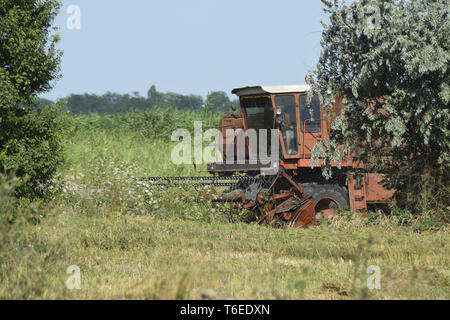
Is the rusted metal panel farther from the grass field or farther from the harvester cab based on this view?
the grass field

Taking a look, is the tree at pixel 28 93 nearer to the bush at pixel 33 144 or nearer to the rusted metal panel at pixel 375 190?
the bush at pixel 33 144

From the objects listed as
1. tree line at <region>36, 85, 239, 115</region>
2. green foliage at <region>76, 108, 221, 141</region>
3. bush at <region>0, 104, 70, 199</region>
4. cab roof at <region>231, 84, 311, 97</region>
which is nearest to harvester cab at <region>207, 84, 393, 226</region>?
cab roof at <region>231, 84, 311, 97</region>

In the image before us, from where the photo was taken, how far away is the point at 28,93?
11195 millimetres

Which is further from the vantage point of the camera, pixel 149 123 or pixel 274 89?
pixel 149 123

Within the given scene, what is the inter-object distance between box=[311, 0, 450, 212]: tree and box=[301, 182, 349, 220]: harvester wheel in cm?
125

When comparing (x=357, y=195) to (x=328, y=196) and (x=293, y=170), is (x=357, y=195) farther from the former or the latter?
(x=293, y=170)

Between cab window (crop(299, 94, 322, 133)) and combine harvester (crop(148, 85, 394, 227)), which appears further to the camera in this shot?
cab window (crop(299, 94, 322, 133))

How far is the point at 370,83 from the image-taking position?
34.9 ft

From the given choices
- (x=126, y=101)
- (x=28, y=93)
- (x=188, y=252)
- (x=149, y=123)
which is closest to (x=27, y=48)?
(x=28, y=93)

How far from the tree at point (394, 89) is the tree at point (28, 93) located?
545 centimetres

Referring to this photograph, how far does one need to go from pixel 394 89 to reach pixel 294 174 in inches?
141

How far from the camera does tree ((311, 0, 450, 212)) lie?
1003 cm

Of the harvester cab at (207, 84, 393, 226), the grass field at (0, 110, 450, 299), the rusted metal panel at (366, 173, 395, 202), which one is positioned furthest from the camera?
the rusted metal panel at (366, 173, 395, 202)
